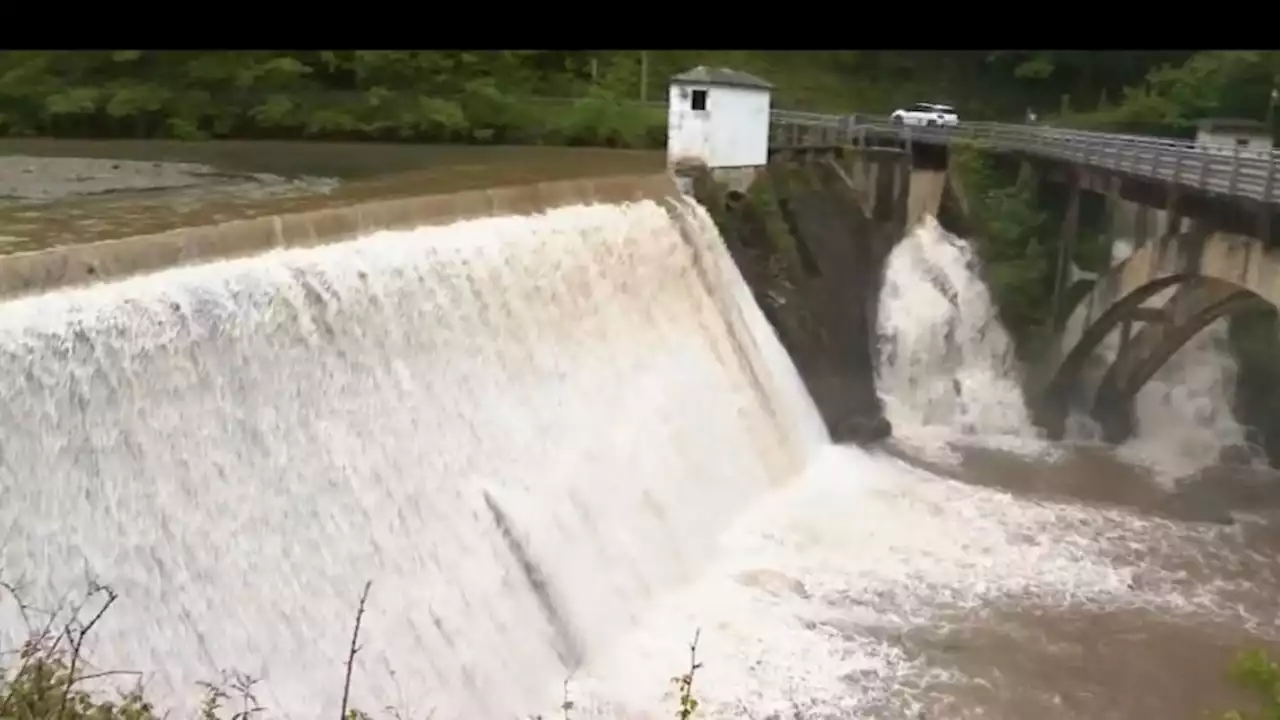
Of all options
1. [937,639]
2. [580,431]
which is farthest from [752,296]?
[937,639]

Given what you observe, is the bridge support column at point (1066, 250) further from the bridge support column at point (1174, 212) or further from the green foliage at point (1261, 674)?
the green foliage at point (1261, 674)

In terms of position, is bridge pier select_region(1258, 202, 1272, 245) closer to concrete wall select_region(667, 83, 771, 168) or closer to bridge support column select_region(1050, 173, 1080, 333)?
bridge support column select_region(1050, 173, 1080, 333)

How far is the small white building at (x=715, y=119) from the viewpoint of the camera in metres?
15.0

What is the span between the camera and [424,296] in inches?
355

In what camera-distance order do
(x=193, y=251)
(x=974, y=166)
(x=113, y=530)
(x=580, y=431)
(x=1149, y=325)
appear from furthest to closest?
1. (x=974, y=166)
2. (x=1149, y=325)
3. (x=580, y=431)
4. (x=193, y=251)
5. (x=113, y=530)

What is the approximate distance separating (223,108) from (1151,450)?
14636mm

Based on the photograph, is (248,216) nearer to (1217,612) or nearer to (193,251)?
(193,251)

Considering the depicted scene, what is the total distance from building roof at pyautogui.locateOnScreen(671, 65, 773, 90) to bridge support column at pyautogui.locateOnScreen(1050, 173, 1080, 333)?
4459 mm

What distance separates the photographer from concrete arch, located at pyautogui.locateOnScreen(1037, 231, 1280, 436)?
1274 cm

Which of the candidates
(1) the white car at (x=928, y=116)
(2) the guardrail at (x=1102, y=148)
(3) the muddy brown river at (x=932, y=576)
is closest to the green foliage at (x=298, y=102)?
(2) the guardrail at (x=1102, y=148)

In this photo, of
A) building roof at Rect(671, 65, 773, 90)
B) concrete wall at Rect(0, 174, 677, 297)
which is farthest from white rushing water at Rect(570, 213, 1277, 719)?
building roof at Rect(671, 65, 773, 90)

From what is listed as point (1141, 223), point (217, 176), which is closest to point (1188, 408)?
point (1141, 223)

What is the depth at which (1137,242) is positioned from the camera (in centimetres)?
1501
